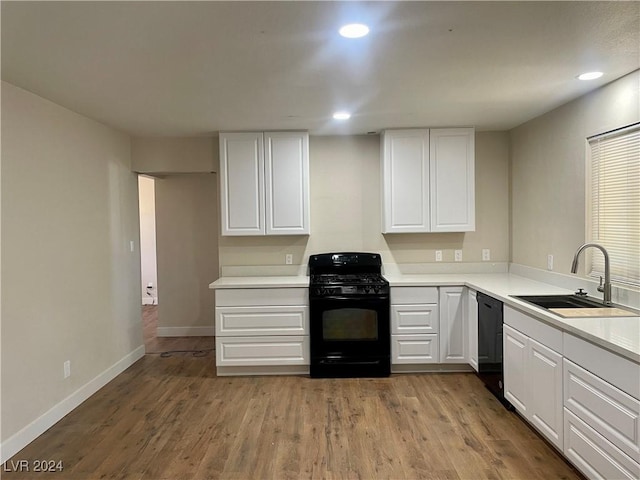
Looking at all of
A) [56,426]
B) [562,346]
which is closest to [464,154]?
[562,346]

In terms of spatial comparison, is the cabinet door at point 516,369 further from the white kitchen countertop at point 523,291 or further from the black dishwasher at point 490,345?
the white kitchen countertop at point 523,291

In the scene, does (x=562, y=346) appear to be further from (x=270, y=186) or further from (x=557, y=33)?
(x=270, y=186)

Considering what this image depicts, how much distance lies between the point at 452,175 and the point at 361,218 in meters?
1.00

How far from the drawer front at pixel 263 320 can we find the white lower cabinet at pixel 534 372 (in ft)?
5.74

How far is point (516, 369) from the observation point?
2932 mm

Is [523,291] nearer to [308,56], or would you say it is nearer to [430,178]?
[430,178]

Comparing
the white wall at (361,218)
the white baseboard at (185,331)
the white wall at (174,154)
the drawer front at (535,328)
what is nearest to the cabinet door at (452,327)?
the white wall at (361,218)

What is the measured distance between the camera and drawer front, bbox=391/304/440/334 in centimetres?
395

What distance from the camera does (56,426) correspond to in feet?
9.94

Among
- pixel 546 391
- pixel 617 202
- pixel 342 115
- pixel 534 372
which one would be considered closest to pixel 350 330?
pixel 534 372

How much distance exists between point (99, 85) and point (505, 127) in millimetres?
3559

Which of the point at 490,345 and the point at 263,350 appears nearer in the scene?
the point at 490,345

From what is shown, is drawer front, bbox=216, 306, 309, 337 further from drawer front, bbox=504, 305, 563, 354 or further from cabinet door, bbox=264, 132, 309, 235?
drawer front, bbox=504, 305, 563, 354

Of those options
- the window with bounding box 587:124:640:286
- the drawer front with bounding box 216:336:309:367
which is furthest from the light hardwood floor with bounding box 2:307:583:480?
the window with bounding box 587:124:640:286
